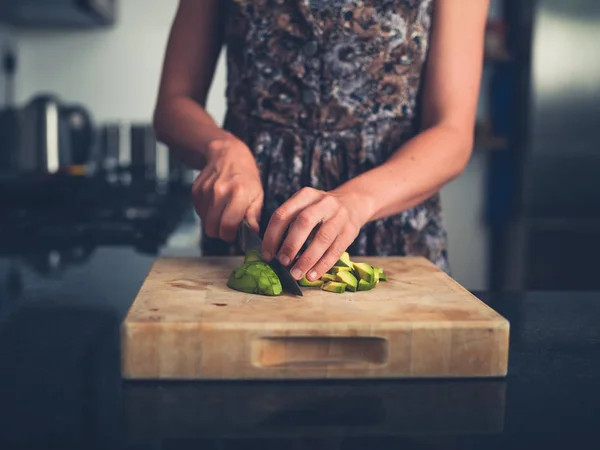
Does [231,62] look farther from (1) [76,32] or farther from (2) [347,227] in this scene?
(1) [76,32]

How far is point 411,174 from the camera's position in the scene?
0.99 metres

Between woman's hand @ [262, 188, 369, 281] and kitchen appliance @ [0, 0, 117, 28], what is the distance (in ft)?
6.36

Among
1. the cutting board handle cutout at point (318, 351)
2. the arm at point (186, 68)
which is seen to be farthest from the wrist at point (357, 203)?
the arm at point (186, 68)

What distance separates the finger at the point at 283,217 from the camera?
0.81m

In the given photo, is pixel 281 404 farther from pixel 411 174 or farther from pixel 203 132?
pixel 203 132

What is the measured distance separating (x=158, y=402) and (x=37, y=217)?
55.9 inches

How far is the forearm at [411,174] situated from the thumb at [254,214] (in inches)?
4.0

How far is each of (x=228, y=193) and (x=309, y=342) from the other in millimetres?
299

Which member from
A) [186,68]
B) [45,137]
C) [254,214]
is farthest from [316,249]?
[45,137]

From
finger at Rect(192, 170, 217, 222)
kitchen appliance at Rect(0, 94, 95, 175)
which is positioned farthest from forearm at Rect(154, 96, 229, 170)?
kitchen appliance at Rect(0, 94, 95, 175)

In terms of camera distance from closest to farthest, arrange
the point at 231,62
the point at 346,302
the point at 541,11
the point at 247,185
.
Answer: the point at 346,302 → the point at 247,185 → the point at 231,62 → the point at 541,11

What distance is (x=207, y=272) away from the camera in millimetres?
946

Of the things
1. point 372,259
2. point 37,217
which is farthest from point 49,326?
point 37,217

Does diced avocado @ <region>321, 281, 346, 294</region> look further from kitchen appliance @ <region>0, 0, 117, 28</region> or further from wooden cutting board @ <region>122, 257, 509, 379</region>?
kitchen appliance @ <region>0, 0, 117, 28</region>
